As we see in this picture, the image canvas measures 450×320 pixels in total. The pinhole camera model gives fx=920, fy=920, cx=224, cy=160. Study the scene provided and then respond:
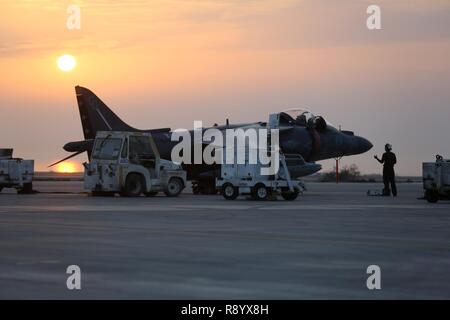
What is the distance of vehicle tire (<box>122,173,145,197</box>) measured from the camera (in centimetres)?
3297

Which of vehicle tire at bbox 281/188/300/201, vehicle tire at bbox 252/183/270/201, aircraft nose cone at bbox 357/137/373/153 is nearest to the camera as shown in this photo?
vehicle tire at bbox 252/183/270/201

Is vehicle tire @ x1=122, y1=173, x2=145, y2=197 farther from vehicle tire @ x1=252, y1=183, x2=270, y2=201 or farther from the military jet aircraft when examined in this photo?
vehicle tire @ x1=252, y1=183, x2=270, y2=201

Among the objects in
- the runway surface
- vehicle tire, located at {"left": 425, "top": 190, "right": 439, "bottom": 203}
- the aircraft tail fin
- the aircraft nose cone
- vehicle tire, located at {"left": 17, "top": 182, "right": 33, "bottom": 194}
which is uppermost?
the aircraft tail fin

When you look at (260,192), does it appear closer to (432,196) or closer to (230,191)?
(230,191)

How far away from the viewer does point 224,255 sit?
11.7m

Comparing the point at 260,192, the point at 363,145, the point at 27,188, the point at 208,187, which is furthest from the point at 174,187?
the point at 363,145

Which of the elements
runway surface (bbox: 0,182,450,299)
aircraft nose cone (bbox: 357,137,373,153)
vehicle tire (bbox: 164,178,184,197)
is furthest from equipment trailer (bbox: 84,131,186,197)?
runway surface (bbox: 0,182,450,299)

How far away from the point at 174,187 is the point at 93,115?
728cm

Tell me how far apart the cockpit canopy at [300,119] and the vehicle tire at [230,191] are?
6939 mm

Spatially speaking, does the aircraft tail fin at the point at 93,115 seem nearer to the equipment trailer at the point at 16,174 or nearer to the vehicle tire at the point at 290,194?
the equipment trailer at the point at 16,174

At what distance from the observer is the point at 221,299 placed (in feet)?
26.8

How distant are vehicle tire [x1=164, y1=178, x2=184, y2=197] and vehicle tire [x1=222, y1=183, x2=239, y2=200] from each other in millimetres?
4680
